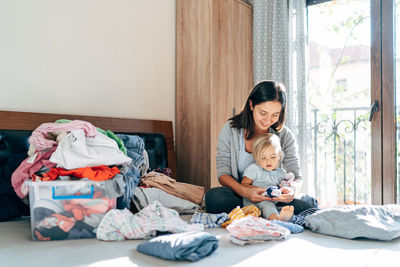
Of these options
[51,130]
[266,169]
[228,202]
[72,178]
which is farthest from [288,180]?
[51,130]

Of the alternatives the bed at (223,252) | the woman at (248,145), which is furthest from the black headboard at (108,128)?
the woman at (248,145)

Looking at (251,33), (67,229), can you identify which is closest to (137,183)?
(67,229)

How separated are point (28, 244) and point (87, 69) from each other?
135cm

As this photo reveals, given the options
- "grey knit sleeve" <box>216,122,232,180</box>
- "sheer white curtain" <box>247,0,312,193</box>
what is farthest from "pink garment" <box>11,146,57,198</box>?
"sheer white curtain" <box>247,0,312,193</box>

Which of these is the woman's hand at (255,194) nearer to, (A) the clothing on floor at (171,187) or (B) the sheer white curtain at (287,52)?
(A) the clothing on floor at (171,187)

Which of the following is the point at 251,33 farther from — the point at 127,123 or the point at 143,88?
the point at 127,123

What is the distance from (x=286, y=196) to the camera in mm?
1821

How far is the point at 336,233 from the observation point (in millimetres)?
1501

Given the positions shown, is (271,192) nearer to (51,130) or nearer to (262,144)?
(262,144)

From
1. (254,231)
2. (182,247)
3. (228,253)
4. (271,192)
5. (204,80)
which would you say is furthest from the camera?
(204,80)

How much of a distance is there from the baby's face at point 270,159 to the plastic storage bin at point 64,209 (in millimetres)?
903

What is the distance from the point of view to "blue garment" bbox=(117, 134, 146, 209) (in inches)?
69.0

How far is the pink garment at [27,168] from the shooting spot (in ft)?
5.50

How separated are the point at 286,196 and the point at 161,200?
692mm
